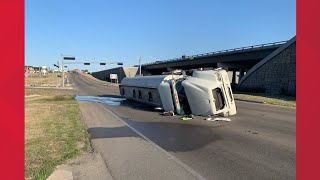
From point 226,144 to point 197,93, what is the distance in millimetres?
7363

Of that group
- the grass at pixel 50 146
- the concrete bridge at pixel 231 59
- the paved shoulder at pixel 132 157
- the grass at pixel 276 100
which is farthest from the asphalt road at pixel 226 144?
the concrete bridge at pixel 231 59

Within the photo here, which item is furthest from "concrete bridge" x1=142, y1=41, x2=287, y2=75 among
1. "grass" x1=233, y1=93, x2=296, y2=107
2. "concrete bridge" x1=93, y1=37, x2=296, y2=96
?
"grass" x1=233, y1=93, x2=296, y2=107

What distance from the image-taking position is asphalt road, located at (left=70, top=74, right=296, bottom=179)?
7051 millimetres

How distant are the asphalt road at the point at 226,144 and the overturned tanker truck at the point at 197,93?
1011 millimetres

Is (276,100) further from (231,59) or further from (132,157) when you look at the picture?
(231,59)

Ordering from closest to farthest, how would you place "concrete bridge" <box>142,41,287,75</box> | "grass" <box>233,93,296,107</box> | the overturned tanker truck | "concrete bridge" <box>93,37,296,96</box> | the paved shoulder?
the paved shoulder → the overturned tanker truck → "grass" <box>233,93,296,107</box> → "concrete bridge" <box>93,37,296,96</box> → "concrete bridge" <box>142,41,287,75</box>

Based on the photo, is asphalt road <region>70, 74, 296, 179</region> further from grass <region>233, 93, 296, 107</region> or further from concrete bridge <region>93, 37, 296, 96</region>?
concrete bridge <region>93, 37, 296, 96</region>

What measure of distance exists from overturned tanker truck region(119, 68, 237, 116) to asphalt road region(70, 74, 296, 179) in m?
1.01

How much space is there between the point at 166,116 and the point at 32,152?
10.1 meters

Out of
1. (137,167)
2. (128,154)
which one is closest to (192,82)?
(128,154)

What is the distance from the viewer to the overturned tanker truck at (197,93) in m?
17.0

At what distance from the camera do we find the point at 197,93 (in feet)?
57.0
